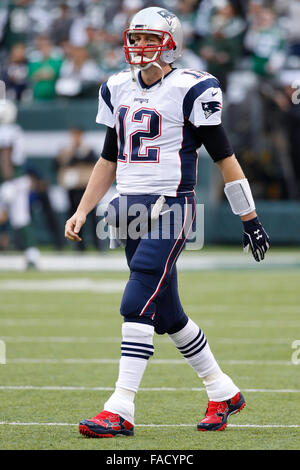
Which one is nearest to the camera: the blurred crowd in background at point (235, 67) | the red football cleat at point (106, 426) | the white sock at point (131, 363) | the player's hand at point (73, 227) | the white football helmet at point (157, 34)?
the red football cleat at point (106, 426)

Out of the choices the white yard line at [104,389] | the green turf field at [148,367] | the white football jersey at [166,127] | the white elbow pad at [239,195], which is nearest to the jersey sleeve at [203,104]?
the white football jersey at [166,127]

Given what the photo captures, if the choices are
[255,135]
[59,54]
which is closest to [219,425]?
[255,135]

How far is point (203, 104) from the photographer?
4.67 metres

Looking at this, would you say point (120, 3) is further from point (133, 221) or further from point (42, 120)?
point (133, 221)

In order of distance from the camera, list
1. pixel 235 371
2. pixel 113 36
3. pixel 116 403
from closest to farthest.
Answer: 1. pixel 116 403
2. pixel 235 371
3. pixel 113 36

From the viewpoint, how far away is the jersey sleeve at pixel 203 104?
15.3 ft

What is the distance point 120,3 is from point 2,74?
2.73m

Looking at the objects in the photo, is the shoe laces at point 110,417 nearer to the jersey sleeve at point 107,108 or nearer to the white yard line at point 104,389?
the white yard line at point 104,389

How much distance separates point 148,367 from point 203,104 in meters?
2.51

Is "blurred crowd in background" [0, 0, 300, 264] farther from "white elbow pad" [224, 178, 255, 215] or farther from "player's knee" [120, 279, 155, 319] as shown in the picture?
"player's knee" [120, 279, 155, 319]

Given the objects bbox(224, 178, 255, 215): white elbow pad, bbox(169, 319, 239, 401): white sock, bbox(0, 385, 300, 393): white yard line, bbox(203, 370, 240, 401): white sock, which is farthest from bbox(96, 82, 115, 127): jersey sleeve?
bbox(0, 385, 300, 393): white yard line

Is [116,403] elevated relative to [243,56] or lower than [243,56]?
lower

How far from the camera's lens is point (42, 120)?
60.3ft

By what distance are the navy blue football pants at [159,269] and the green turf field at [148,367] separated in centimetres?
51
